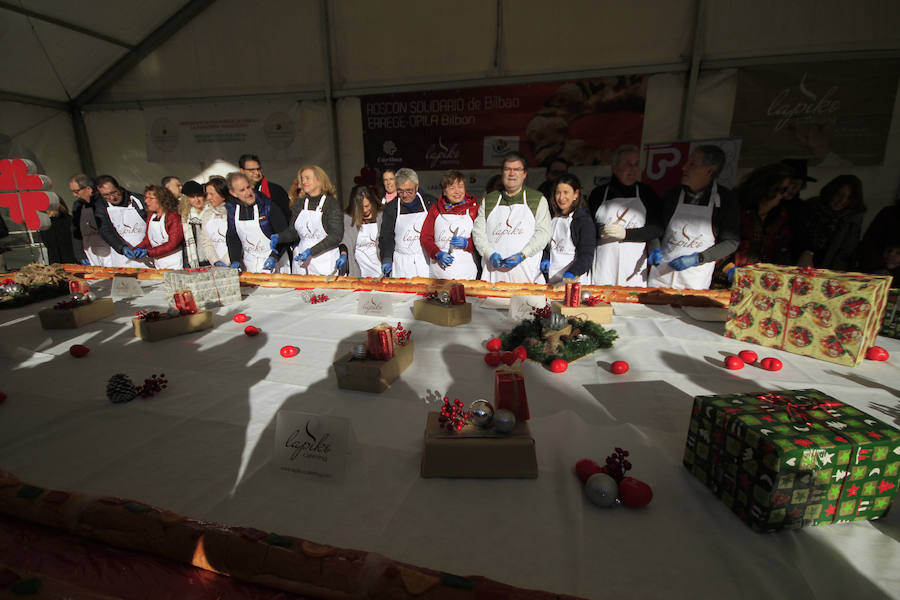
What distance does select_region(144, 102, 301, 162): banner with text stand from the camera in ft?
23.7

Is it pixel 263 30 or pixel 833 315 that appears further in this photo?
pixel 263 30

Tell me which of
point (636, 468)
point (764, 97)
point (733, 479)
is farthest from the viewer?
point (764, 97)

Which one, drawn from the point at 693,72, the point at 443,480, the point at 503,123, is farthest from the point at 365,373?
the point at 693,72

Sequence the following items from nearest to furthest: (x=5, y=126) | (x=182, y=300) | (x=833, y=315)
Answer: (x=833, y=315) → (x=182, y=300) → (x=5, y=126)

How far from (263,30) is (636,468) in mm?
8783

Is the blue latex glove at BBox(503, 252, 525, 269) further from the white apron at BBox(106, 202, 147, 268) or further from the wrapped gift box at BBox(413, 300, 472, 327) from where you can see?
the white apron at BBox(106, 202, 147, 268)

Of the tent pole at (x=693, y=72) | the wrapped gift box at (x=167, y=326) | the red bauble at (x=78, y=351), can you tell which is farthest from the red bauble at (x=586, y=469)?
the tent pole at (x=693, y=72)

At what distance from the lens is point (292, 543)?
0.81 meters

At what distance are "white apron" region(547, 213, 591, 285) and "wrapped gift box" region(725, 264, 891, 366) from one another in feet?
5.56

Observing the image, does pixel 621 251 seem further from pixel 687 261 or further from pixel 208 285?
pixel 208 285

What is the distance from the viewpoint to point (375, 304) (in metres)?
2.42

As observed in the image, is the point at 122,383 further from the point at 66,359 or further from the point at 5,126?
the point at 5,126

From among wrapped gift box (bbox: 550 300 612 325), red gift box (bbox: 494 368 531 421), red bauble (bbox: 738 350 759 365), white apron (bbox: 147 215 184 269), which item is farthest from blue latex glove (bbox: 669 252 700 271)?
white apron (bbox: 147 215 184 269)

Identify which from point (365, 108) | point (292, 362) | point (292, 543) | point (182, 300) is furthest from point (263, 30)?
point (292, 543)
